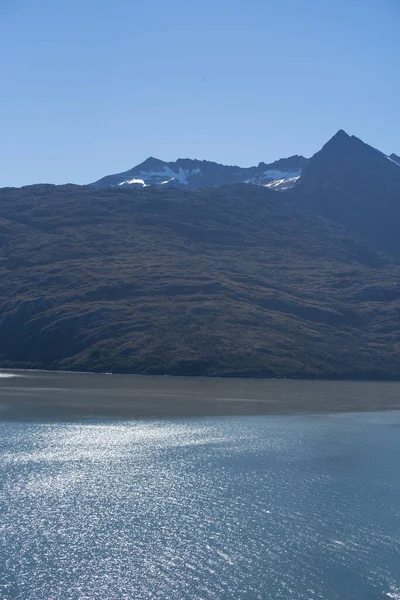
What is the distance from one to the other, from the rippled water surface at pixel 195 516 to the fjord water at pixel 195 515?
120mm

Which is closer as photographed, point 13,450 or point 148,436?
point 13,450

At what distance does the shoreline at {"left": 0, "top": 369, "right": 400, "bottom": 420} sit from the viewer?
100500 mm

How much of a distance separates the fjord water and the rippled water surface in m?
0.12

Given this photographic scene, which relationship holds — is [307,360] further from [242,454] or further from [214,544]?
[214,544]

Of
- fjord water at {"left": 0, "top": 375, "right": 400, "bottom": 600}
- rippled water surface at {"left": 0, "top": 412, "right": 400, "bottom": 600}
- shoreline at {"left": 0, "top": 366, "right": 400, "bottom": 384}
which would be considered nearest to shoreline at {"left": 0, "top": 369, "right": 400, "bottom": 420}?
shoreline at {"left": 0, "top": 366, "right": 400, "bottom": 384}

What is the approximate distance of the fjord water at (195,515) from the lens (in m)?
35.7

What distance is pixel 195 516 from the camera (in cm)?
4753

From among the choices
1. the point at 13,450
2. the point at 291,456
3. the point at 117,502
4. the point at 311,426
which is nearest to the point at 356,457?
the point at 291,456

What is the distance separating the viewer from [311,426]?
3610 inches

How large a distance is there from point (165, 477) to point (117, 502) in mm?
8915

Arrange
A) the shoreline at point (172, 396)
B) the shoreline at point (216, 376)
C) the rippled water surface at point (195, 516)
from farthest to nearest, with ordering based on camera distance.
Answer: the shoreline at point (216, 376) → the shoreline at point (172, 396) → the rippled water surface at point (195, 516)

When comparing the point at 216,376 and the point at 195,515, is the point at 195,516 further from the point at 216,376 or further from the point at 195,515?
the point at 216,376

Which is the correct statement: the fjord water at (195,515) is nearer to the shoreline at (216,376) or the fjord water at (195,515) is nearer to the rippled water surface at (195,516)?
the rippled water surface at (195,516)

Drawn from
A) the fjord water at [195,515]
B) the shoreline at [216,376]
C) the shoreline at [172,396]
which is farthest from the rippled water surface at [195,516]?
the shoreline at [216,376]
